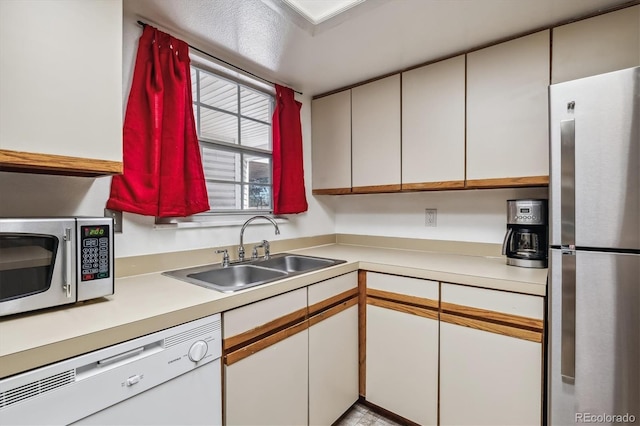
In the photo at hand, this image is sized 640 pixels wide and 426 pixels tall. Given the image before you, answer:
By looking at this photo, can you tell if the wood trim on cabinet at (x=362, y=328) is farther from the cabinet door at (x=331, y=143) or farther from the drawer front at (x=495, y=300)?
the cabinet door at (x=331, y=143)

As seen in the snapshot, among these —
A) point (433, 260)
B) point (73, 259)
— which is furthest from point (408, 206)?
point (73, 259)

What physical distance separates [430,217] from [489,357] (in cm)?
104

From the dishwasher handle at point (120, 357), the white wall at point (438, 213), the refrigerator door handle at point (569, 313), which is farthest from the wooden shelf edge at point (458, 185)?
the dishwasher handle at point (120, 357)

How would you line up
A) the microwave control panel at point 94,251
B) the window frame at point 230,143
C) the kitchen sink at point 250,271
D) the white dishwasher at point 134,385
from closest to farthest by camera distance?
the white dishwasher at point 134,385 < the microwave control panel at point 94,251 < the kitchen sink at point 250,271 < the window frame at point 230,143

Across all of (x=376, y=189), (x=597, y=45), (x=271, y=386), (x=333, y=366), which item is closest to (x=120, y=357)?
(x=271, y=386)

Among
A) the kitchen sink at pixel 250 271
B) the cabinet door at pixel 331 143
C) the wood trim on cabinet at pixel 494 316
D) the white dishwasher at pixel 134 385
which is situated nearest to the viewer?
the white dishwasher at pixel 134 385

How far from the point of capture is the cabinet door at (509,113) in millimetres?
1632

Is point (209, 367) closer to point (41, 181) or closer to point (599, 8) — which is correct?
point (41, 181)

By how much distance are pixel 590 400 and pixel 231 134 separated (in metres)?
2.22

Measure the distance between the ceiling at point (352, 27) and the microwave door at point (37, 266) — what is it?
44.5 inches

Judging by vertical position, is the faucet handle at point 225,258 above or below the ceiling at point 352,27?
below

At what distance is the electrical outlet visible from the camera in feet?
7.46

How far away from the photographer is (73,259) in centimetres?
102

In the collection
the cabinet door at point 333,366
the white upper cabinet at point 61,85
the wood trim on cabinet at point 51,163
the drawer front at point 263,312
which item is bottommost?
the cabinet door at point 333,366
